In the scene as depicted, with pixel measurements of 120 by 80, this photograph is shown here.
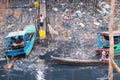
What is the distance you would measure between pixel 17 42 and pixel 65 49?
2595mm

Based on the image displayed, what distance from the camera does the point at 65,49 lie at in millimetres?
20734

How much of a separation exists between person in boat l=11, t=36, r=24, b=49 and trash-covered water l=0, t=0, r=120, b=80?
0.76 meters

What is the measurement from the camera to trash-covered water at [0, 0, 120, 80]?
17.6 metres

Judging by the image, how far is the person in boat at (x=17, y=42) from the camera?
20.0 metres

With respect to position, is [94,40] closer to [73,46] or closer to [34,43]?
[73,46]

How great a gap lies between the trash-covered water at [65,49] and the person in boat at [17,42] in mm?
761

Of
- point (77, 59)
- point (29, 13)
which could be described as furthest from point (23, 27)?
point (77, 59)

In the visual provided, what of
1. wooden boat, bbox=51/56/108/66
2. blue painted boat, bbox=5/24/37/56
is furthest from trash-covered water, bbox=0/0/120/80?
blue painted boat, bbox=5/24/37/56

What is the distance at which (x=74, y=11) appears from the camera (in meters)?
24.7

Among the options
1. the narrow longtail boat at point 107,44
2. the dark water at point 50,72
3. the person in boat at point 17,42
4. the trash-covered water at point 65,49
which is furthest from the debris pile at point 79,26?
the person in boat at point 17,42

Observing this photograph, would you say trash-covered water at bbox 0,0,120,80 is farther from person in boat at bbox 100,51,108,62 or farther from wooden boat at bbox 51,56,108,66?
person in boat at bbox 100,51,108,62

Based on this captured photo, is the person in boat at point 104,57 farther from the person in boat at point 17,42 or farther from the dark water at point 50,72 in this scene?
the person in boat at point 17,42

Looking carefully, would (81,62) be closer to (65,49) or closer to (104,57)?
(104,57)

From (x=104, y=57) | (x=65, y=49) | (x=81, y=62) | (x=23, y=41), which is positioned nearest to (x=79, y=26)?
(x=65, y=49)
